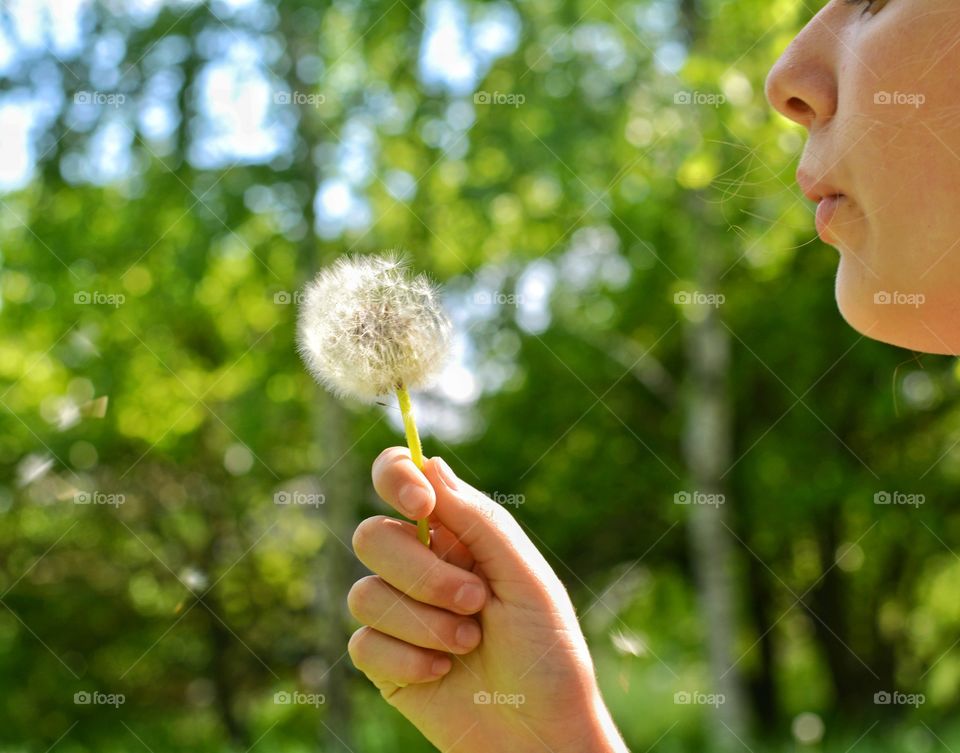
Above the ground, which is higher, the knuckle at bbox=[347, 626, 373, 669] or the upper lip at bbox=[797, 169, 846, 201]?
the upper lip at bbox=[797, 169, 846, 201]

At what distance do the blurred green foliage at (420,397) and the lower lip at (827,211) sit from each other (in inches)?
175

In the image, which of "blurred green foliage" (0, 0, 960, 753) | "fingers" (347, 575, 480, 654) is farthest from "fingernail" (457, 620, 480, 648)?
"blurred green foliage" (0, 0, 960, 753)

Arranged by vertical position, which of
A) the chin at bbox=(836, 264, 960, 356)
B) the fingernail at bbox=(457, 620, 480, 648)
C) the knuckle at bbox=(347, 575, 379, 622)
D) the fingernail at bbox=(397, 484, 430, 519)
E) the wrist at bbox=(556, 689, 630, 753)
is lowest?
the wrist at bbox=(556, 689, 630, 753)

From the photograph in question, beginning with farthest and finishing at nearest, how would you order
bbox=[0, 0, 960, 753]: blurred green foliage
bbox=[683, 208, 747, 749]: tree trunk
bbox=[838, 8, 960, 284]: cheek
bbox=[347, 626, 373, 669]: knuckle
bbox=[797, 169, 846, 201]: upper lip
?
bbox=[683, 208, 747, 749]: tree trunk
bbox=[0, 0, 960, 753]: blurred green foliage
bbox=[347, 626, 373, 669]: knuckle
bbox=[797, 169, 846, 201]: upper lip
bbox=[838, 8, 960, 284]: cheek

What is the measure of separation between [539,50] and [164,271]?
3.08 meters

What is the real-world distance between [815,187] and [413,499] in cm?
59

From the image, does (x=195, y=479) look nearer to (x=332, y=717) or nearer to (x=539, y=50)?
(x=332, y=717)

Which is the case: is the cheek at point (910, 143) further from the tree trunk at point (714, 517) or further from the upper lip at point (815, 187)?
the tree trunk at point (714, 517)

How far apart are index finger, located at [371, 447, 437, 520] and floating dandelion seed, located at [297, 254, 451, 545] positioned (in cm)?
12

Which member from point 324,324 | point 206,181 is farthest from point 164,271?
point 324,324

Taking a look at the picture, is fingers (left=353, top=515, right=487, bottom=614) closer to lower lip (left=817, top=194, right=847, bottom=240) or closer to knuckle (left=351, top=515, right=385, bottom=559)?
knuckle (left=351, top=515, right=385, bottom=559)

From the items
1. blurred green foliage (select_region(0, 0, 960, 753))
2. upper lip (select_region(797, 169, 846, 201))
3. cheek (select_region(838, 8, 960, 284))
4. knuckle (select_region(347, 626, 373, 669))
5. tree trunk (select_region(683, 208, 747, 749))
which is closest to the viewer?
cheek (select_region(838, 8, 960, 284))

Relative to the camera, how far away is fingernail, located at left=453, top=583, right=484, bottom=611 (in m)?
1.27

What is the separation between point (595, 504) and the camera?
32.2ft
